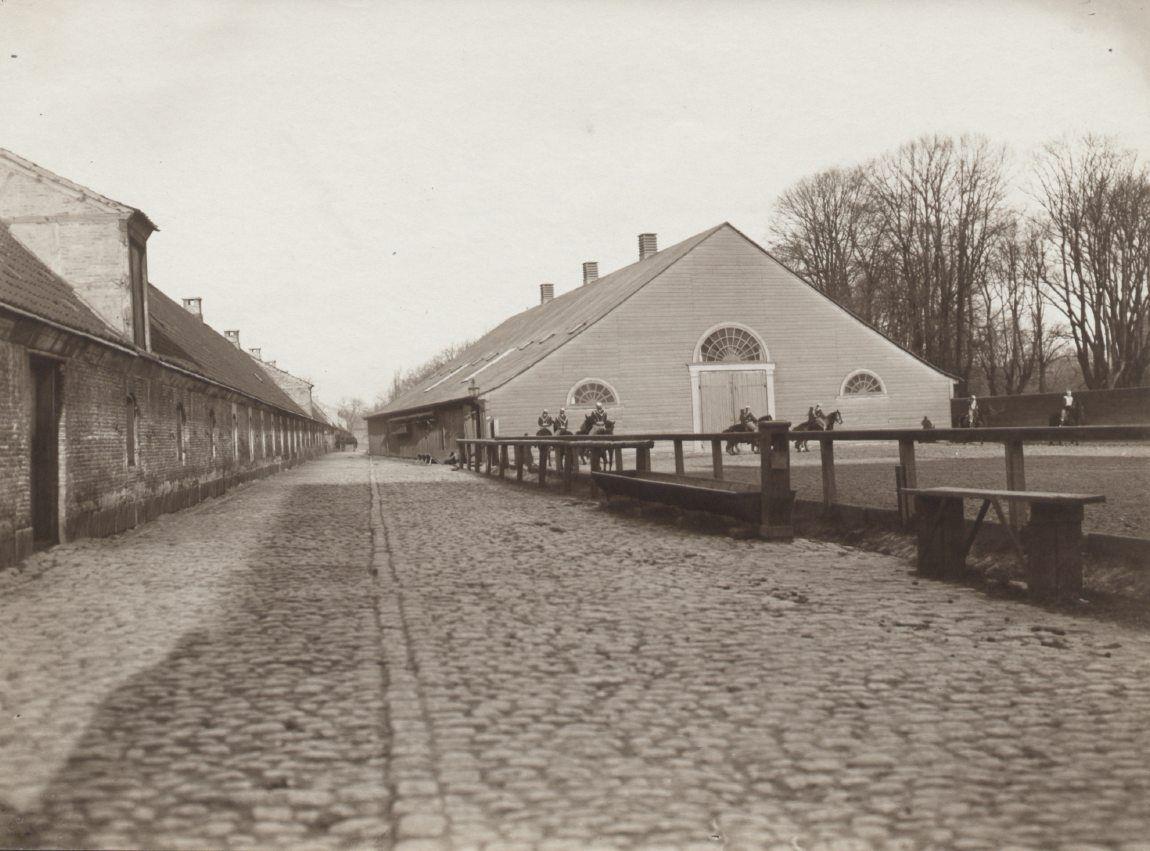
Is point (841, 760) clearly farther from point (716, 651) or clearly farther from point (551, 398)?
point (551, 398)

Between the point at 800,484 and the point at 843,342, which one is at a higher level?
the point at 843,342

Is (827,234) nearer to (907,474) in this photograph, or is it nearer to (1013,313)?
(1013,313)

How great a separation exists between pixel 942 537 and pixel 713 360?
2656 centimetres

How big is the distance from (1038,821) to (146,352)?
13.4 meters

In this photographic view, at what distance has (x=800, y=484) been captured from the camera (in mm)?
15039

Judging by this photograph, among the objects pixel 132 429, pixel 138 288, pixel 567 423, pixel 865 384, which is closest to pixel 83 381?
pixel 132 429

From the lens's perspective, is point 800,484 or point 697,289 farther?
point 697,289

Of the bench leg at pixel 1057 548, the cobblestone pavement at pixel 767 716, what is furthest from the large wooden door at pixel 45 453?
the bench leg at pixel 1057 548

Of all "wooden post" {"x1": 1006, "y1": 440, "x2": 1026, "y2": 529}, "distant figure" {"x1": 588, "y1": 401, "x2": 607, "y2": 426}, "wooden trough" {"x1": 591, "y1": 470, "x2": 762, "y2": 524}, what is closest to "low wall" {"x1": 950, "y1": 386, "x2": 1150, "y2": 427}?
"distant figure" {"x1": 588, "y1": 401, "x2": 607, "y2": 426}

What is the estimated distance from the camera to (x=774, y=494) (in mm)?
9477

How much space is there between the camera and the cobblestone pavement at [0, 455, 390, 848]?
292 cm

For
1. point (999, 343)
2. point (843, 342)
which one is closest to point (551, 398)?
point (843, 342)

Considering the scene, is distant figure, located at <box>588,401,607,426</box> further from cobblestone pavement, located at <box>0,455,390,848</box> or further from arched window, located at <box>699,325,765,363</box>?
cobblestone pavement, located at <box>0,455,390,848</box>

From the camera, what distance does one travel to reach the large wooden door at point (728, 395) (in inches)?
1309
